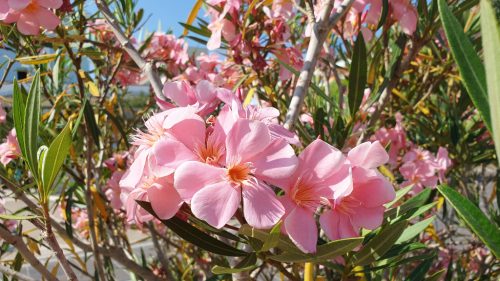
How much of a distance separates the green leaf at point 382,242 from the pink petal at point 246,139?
0.17 metres

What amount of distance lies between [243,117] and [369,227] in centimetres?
17

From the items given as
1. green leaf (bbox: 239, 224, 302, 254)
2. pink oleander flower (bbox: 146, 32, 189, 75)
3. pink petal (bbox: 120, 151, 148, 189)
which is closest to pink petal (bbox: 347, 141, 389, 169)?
green leaf (bbox: 239, 224, 302, 254)

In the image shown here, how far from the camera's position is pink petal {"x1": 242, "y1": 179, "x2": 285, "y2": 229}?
1.38ft

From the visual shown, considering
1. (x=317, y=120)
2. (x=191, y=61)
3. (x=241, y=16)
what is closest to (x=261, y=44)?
(x=241, y=16)

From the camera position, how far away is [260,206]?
0.43 metres

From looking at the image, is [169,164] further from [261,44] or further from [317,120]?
[261,44]

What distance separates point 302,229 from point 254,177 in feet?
0.22

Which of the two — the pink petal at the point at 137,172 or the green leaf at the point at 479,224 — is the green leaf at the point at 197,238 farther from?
the green leaf at the point at 479,224

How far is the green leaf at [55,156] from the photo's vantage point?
1.59 ft

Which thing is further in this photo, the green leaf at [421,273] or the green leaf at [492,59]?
the green leaf at [421,273]

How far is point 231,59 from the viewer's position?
4.20ft

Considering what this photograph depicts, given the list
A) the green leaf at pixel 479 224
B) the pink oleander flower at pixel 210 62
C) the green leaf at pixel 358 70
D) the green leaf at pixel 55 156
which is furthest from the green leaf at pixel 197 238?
the pink oleander flower at pixel 210 62

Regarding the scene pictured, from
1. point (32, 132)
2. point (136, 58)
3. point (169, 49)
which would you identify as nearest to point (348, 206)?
point (32, 132)

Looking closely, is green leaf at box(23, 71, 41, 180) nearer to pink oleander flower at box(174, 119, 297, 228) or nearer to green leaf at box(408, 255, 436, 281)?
pink oleander flower at box(174, 119, 297, 228)
